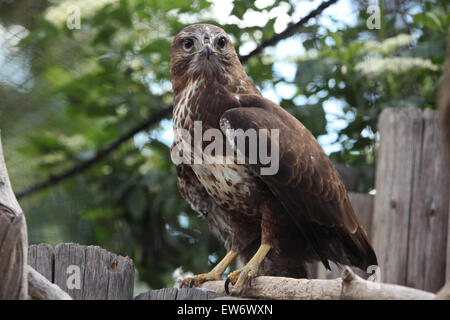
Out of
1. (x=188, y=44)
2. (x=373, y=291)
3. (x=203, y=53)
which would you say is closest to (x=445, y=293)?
(x=373, y=291)

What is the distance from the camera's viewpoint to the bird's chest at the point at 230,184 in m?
2.64

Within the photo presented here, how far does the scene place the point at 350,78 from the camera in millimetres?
3977

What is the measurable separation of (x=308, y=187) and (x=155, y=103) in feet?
5.95

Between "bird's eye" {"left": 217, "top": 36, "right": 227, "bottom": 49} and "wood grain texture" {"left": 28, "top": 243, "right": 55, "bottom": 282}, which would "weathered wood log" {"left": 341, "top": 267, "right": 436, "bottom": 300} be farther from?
"bird's eye" {"left": 217, "top": 36, "right": 227, "bottom": 49}

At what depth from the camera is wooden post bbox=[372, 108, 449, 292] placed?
339cm

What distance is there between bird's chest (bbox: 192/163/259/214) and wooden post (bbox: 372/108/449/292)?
1096 mm

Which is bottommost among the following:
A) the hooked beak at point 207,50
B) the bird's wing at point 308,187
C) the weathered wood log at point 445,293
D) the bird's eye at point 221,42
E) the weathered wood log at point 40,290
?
the weathered wood log at point 40,290

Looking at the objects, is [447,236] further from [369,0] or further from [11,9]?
[11,9]

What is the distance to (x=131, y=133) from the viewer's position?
4.05 metres

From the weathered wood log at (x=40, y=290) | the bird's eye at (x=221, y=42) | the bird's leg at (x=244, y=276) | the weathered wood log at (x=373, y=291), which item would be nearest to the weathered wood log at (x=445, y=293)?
the weathered wood log at (x=373, y=291)

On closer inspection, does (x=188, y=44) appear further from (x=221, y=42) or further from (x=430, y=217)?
(x=430, y=217)

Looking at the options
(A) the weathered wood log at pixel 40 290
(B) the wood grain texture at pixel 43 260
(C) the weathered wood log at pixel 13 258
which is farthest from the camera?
(B) the wood grain texture at pixel 43 260

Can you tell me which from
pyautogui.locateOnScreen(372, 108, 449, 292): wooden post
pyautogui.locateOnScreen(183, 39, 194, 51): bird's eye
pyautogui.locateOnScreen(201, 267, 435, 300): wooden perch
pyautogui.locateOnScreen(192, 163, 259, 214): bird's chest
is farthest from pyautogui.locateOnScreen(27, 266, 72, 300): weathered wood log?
pyautogui.locateOnScreen(372, 108, 449, 292): wooden post

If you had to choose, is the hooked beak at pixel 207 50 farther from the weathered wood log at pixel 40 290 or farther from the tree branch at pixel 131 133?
the weathered wood log at pixel 40 290
